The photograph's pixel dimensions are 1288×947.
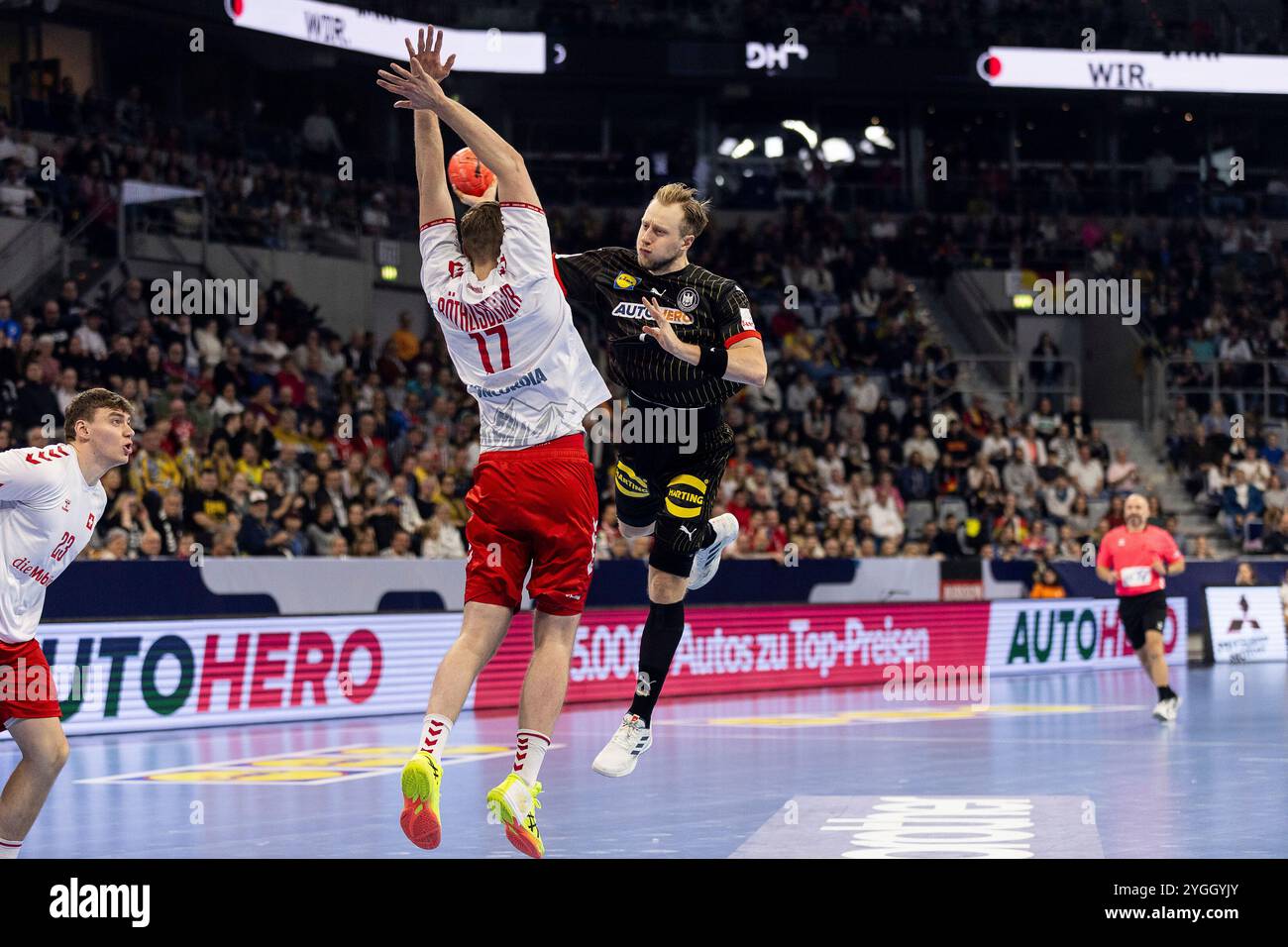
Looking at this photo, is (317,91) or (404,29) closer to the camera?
(404,29)

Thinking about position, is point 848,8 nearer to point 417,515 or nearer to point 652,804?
point 417,515

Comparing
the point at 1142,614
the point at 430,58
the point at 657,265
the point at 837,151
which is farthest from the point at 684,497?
the point at 837,151

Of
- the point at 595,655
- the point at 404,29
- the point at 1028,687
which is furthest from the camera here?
the point at 404,29

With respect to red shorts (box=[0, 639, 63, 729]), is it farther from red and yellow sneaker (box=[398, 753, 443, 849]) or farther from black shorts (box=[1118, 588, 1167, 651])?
black shorts (box=[1118, 588, 1167, 651])

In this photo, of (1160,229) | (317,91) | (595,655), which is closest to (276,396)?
Result: (595,655)

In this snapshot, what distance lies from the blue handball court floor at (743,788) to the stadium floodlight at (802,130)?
23.4m

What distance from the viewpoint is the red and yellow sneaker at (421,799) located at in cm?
628

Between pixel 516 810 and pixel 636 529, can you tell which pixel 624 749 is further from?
pixel 516 810

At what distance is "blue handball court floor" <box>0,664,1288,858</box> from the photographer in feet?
28.4

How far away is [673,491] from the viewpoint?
8328 mm

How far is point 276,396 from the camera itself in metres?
22.2

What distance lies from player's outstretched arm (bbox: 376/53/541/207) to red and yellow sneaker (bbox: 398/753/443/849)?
7.49 feet

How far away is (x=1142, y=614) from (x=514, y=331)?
12.2 metres

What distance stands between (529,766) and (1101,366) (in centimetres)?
2999
